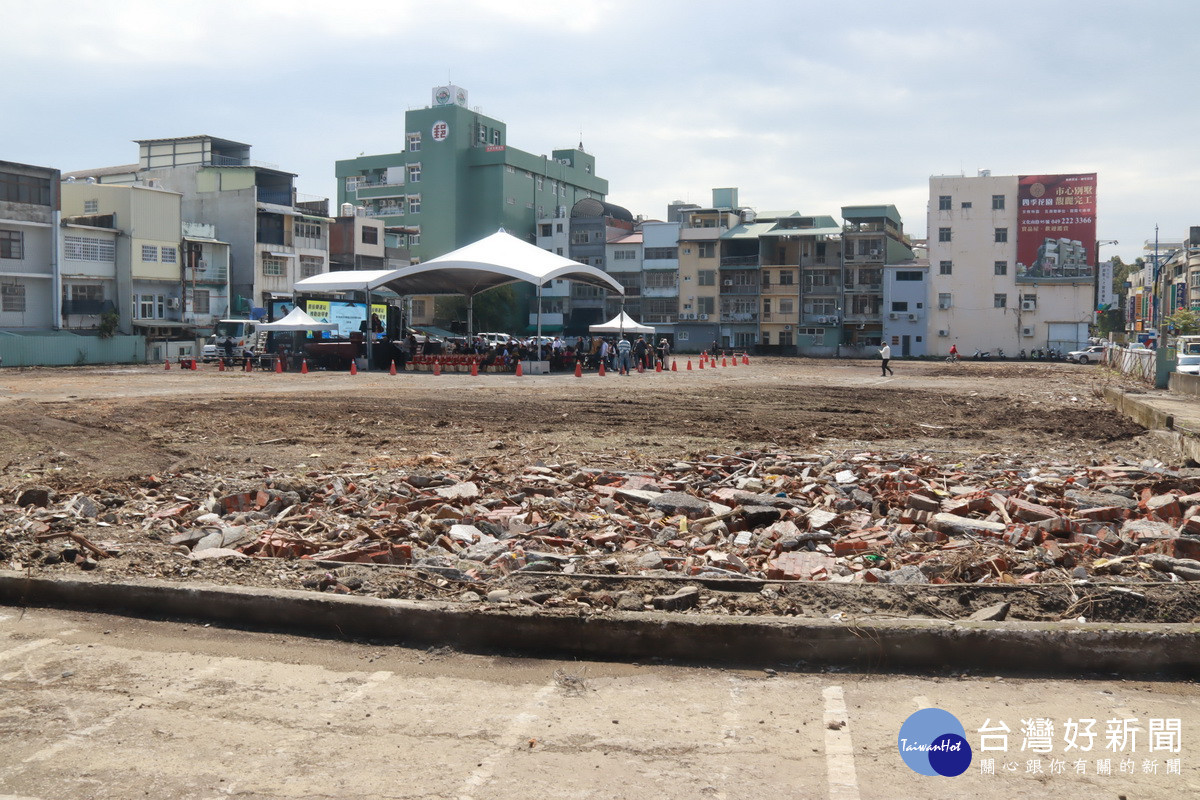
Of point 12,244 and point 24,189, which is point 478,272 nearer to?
point 12,244

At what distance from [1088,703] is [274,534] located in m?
5.23

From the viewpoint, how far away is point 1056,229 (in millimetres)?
77062

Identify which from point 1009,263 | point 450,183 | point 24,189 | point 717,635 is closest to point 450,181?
point 450,183

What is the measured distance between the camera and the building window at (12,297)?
50906 mm

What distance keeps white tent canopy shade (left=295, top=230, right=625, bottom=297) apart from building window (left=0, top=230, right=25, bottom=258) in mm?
19579

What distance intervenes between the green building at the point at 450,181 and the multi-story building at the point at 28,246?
37.4 meters

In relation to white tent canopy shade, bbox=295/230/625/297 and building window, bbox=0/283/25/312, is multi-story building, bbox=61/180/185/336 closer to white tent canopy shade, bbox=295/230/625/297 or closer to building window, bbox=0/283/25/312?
building window, bbox=0/283/25/312

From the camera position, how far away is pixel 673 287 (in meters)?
88.2

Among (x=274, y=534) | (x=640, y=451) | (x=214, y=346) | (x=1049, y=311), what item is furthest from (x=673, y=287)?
(x=274, y=534)

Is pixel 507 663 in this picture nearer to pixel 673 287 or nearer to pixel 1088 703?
pixel 1088 703

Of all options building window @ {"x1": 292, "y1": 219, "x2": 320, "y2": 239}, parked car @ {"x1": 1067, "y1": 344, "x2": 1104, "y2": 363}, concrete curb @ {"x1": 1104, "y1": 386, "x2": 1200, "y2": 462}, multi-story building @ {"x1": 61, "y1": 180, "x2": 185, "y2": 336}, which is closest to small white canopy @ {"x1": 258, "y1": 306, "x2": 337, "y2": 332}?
multi-story building @ {"x1": 61, "y1": 180, "x2": 185, "y2": 336}

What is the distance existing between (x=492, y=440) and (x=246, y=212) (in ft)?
188

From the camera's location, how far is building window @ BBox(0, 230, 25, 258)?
1987 inches

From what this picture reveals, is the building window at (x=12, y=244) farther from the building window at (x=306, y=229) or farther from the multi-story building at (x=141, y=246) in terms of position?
the building window at (x=306, y=229)
